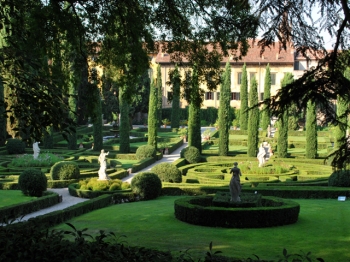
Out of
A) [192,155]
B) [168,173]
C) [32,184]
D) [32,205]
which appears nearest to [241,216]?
[32,205]

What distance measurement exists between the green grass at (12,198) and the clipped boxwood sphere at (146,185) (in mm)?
3775

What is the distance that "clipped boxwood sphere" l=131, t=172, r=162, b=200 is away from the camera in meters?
19.8

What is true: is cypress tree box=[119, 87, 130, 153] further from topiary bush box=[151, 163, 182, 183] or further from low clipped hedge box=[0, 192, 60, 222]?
low clipped hedge box=[0, 192, 60, 222]

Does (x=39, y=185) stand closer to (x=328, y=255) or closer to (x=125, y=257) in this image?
(x=328, y=255)

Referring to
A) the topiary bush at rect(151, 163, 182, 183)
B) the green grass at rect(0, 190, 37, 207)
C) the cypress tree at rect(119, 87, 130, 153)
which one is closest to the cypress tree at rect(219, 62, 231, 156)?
the cypress tree at rect(119, 87, 130, 153)

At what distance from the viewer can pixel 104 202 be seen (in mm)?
18922

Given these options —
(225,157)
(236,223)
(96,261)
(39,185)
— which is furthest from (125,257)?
(225,157)

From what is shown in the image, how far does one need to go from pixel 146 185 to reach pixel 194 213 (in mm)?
5512

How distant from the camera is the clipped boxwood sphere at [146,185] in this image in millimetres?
19828

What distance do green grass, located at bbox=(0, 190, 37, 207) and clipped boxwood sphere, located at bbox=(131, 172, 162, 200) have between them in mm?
3775

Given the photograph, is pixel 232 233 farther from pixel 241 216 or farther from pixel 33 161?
pixel 33 161

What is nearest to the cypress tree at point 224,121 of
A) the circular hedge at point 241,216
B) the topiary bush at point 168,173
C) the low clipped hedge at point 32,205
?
the topiary bush at point 168,173

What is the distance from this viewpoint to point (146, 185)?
19828 millimetres

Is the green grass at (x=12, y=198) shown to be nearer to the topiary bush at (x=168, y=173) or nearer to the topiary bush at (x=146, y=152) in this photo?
the topiary bush at (x=168, y=173)
